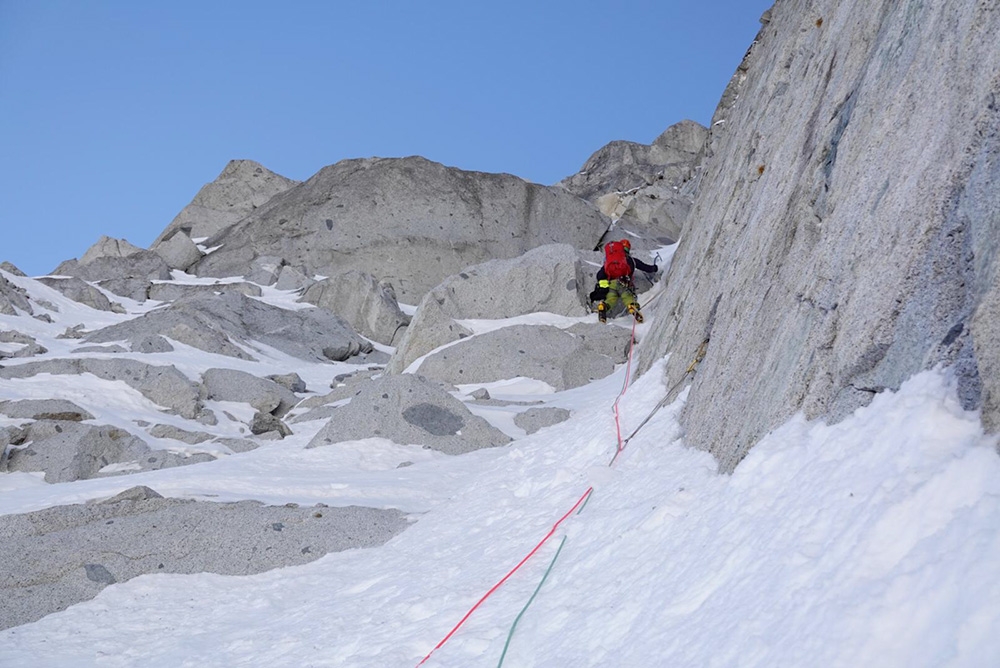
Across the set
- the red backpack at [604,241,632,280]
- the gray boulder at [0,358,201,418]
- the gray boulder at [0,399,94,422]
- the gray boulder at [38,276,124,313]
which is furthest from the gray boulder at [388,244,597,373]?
the gray boulder at [38,276,124,313]

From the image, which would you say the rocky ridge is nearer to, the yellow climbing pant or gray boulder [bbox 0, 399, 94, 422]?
gray boulder [bbox 0, 399, 94, 422]

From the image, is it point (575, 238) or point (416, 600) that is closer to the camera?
point (416, 600)

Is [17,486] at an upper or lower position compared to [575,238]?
lower

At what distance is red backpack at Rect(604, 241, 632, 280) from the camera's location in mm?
22672

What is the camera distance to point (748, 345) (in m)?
6.87

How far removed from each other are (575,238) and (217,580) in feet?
107

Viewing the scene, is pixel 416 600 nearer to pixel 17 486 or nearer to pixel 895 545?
pixel 895 545

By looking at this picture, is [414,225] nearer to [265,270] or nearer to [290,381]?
[265,270]

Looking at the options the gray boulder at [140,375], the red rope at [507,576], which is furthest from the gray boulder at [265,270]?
the red rope at [507,576]

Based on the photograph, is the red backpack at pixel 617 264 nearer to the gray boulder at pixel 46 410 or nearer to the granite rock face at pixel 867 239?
the gray boulder at pixel 46 410

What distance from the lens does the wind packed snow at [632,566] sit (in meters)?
3.36

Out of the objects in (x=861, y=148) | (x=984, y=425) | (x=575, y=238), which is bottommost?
(x=984, y=425)

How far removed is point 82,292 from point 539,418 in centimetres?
→ 2591

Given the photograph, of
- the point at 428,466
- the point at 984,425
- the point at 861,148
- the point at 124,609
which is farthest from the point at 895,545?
the point at 428,466
